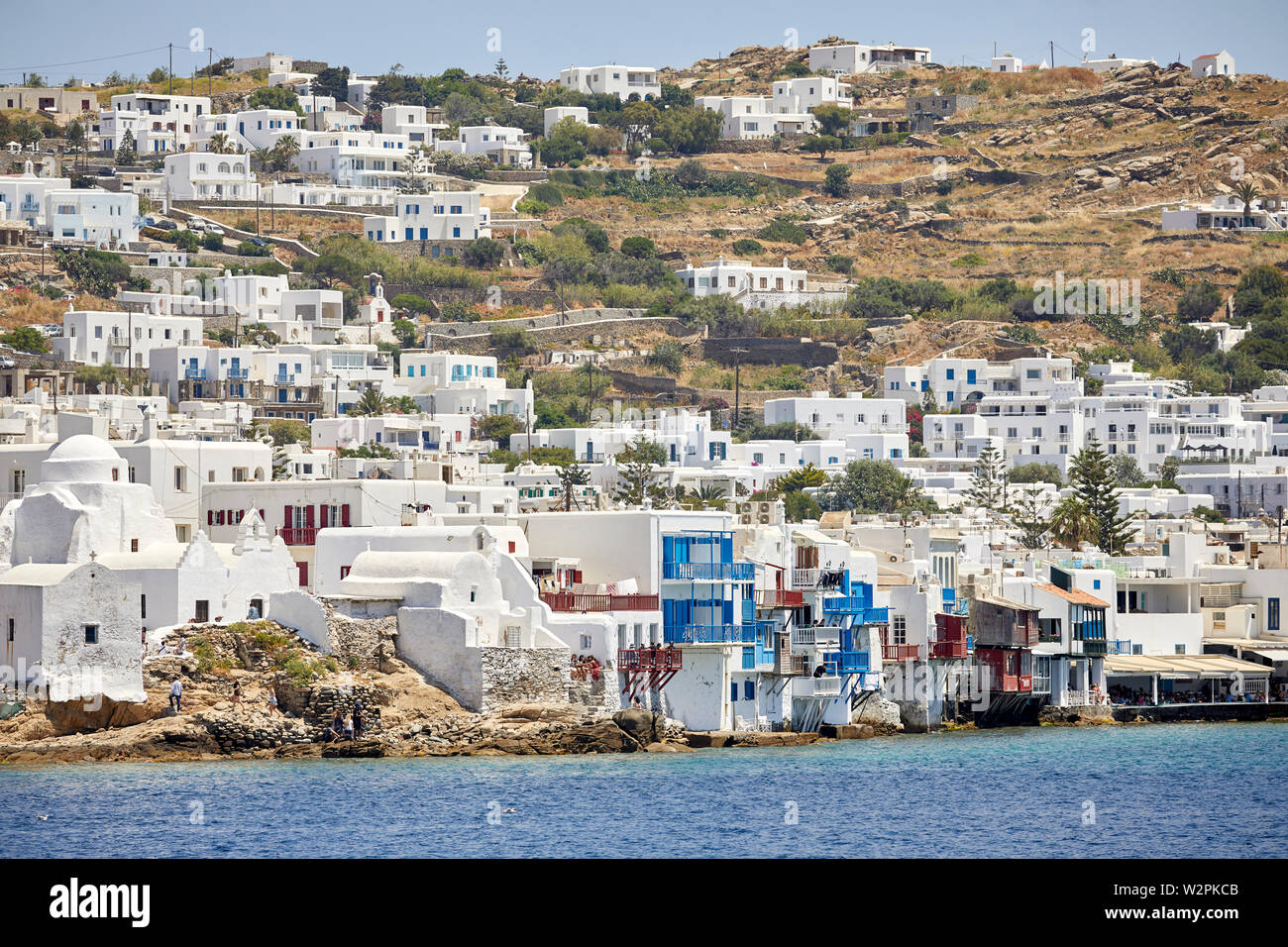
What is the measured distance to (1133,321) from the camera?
16075 centimetres

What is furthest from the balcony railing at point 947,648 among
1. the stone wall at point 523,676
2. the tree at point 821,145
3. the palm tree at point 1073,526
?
the tree at point 821,145

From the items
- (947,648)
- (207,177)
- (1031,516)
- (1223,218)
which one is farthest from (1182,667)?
(1223,218)

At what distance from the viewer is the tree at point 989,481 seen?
10588 cm

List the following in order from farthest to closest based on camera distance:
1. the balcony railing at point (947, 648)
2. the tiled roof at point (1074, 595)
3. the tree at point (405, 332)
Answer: the tree at point (405, 332)
the tiled roof at point (1074, 595)
the balcony railing at point (947, 648)

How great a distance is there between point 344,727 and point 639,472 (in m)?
47.2

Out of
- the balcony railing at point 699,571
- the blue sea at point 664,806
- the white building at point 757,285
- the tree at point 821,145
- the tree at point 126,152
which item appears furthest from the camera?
the tree at point 821,145

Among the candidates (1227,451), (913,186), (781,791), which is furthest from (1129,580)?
(913,186)

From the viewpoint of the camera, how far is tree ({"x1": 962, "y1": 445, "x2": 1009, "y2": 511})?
105875mm

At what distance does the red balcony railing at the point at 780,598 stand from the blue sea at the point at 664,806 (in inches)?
169

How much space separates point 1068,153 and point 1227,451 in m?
78.8

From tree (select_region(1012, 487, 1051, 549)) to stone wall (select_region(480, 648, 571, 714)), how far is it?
115ft

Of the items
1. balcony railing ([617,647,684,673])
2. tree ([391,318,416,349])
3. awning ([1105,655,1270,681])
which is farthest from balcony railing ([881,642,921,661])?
tree ([391,318,416,349])

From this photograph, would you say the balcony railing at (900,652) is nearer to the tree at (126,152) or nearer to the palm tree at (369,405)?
the palm tree at (369,405)
